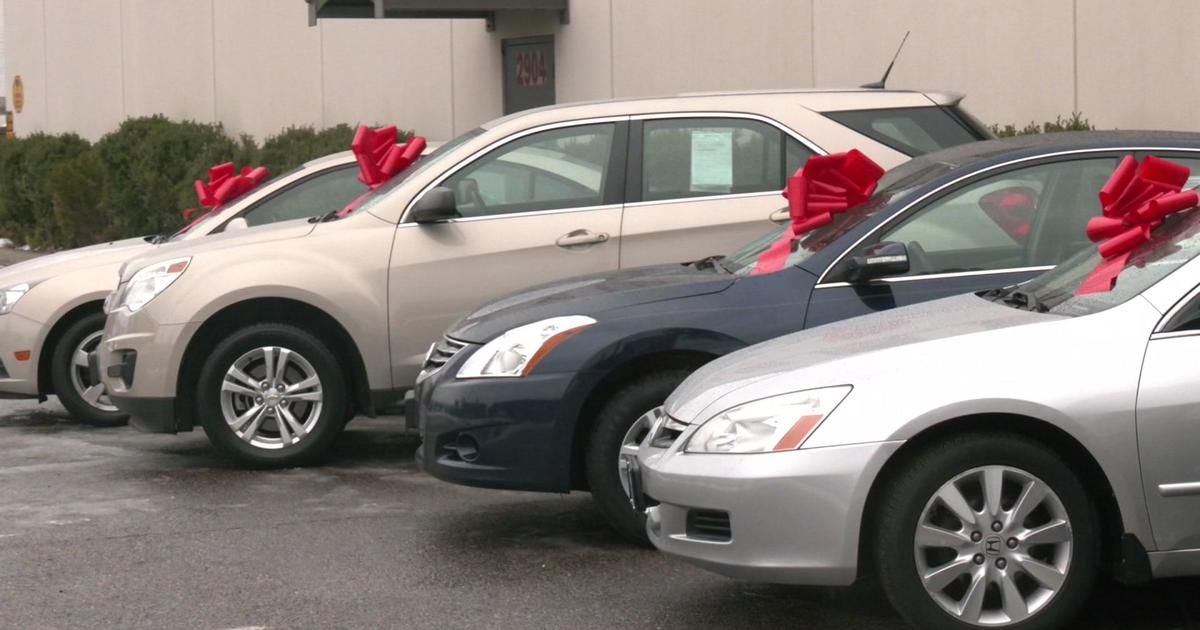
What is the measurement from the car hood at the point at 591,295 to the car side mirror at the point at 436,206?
0.99 meters

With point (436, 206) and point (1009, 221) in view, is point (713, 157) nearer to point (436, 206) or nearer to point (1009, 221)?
point (436, 206)

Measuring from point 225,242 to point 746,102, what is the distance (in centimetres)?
276

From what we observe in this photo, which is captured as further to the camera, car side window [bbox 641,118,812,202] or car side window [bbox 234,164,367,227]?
car side window [bbox 234,164,367,227]

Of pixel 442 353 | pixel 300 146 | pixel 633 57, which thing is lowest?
pixel 442 353

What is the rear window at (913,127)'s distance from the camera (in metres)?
8.59

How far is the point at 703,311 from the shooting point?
21.6 ft

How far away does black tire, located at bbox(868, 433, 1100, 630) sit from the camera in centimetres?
499

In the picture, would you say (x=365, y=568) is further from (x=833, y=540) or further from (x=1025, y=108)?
(x=1025, y=108)

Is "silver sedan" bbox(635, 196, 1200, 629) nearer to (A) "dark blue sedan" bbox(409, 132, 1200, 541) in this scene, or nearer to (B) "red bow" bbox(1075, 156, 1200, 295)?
(B) "red bow" bbox(1075, 156, 1200, 295)

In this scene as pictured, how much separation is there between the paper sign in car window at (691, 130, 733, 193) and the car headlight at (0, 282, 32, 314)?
164 inches

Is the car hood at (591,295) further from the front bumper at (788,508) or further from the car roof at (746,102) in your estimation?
the front bumper at (788,508)

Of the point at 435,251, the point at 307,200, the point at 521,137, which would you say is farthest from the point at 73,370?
the point at 521,137

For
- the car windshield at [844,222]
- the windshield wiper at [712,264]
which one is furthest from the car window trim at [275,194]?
the car windshield at [844,222]

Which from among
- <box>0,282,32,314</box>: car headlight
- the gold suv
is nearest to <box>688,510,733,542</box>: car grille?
the gold suv
